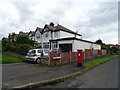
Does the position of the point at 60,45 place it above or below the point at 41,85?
above

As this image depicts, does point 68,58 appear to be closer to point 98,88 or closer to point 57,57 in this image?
point 57,57

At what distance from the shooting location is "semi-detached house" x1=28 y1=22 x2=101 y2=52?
1897 centimetres

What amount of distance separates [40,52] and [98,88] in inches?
332

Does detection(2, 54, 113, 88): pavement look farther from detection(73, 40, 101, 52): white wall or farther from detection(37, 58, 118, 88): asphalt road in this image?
detection(73, 40, 101, 52): white wall

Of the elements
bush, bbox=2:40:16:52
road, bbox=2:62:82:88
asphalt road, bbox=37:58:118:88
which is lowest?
asphalt road, bbox=37:58:118:88

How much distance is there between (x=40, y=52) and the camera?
11484 mm

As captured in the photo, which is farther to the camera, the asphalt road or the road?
the road

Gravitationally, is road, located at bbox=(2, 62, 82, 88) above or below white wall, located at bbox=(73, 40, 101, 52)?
below

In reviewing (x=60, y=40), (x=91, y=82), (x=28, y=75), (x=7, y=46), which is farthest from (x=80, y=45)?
(x=7, y=46)

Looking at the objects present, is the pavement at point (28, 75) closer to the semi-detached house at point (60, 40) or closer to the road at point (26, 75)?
the road at point (26, 75)

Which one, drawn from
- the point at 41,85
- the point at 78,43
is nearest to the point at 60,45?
Answer: the point at 78,43

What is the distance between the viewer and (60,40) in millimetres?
21562

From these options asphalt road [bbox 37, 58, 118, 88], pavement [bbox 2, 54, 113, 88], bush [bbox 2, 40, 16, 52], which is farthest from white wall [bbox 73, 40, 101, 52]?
asphalt road [bbox 37, 58, 118, 88]

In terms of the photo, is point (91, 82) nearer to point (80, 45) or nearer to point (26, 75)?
point (26, 75)
